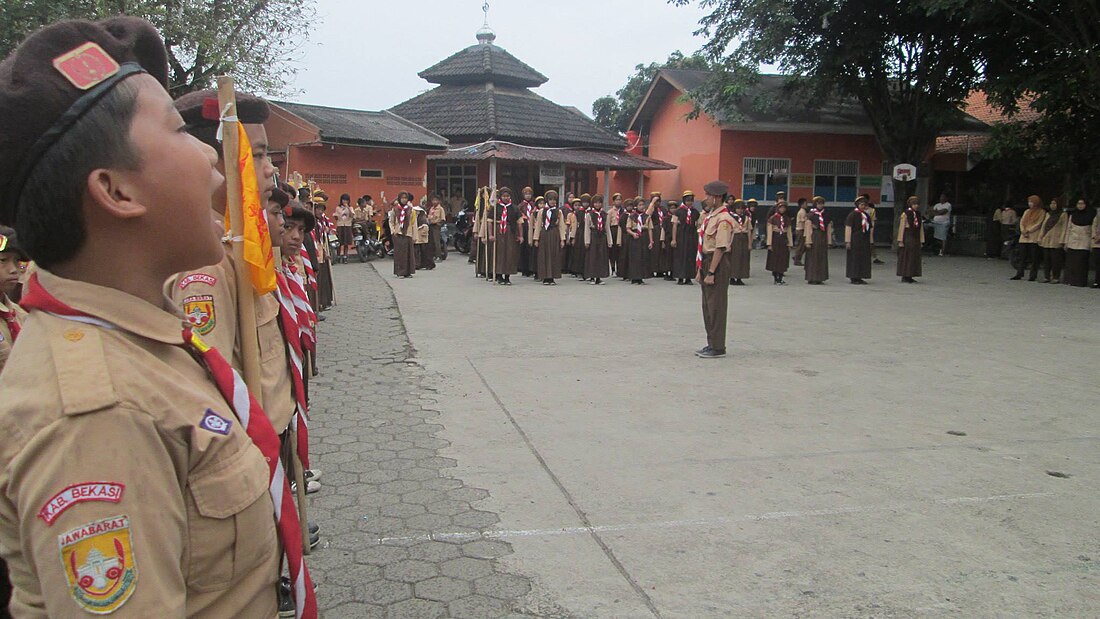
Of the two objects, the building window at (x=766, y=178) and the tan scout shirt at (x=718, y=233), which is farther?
the building window at (x=766, y=178)

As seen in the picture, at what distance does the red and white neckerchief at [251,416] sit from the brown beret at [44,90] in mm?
152

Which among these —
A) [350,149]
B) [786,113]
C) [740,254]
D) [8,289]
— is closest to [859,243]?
[740,254]

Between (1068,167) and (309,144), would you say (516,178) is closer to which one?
(309,144)

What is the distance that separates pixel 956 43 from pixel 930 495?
20662 millimetres

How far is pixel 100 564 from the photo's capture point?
1.05m

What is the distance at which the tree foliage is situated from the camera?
66.3 feet

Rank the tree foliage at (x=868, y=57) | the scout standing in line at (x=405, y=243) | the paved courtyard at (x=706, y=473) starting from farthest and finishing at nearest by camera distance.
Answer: the tree foliage at (x=868, y=57) → the scout standing in line at (x=405, y=243) → the paved courtyard at (x=706, y=473)

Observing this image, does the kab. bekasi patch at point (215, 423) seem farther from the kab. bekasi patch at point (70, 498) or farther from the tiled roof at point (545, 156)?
the tiled roof at point (545, 156)

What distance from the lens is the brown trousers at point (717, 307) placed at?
8391 mm

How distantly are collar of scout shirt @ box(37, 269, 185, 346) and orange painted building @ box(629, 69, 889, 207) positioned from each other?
24.9 metres

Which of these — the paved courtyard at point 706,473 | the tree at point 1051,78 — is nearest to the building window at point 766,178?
the tree at point 1051,78

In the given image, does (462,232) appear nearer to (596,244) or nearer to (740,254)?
(596,244)

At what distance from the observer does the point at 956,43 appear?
21328 mm

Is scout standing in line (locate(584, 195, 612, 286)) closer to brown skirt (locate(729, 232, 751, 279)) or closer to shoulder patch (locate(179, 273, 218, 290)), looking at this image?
brown skirt (locate(729, 232, 751, 279))
